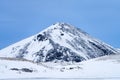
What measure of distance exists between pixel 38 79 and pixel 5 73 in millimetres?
9355

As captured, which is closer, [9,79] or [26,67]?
[9,79]

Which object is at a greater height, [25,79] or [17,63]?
[17,63]

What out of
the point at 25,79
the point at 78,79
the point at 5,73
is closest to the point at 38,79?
the point at 25,79

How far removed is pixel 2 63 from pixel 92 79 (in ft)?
74.4

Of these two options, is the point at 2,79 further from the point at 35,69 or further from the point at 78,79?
the point at 35,69

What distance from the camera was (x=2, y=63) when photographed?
199 ft

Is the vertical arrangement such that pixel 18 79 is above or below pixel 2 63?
below

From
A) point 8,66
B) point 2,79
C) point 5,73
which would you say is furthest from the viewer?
point 8,66

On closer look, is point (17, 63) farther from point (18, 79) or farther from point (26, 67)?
point (18, 79)

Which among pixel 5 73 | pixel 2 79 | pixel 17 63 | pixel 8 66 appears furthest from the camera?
pixel 17 63

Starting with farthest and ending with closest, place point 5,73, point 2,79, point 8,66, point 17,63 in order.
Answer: point 17,63 → point 8,66 → point 5,73 → point 2,79

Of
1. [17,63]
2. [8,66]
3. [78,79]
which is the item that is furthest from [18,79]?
[17,63]

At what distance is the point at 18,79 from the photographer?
4253 cm

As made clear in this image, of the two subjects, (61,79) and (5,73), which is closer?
(61,79)
